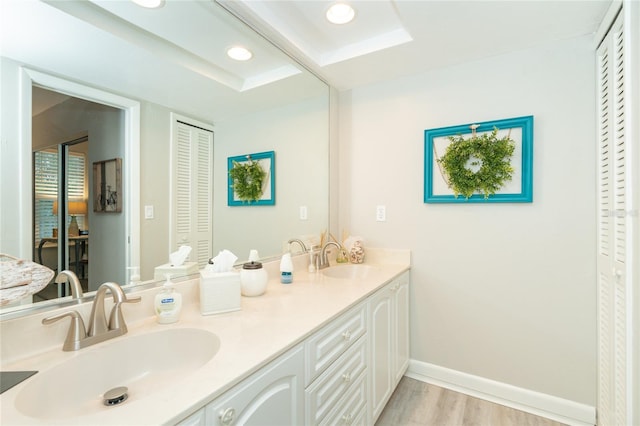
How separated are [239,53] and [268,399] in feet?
5.23

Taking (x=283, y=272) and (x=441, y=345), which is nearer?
(x=283, y=272)

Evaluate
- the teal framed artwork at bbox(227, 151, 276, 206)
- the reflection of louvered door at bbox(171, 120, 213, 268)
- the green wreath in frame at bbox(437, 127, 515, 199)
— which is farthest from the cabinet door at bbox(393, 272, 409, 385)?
the reflection of louvered door at bbox(171, 120, 213, 268)

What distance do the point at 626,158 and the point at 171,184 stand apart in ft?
6.09

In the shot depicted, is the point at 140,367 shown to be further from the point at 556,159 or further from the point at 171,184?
the point at 556,159

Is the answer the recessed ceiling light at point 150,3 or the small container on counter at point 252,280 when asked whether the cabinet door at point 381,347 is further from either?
the recessed ceiling light at point 150,3

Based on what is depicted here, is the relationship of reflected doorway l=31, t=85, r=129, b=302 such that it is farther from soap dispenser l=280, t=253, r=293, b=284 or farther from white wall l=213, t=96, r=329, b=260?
soap dispenser l=280, t=253, r=293, b=284

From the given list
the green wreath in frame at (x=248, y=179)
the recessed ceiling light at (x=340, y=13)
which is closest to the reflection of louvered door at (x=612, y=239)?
the recessed ceiling light at (x=340, y=13)

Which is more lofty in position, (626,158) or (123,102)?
(123,102)

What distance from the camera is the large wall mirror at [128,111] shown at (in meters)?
0.86

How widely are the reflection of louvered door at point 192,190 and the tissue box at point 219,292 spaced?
206mm

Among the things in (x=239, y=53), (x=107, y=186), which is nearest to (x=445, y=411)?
(x=107, y=186)

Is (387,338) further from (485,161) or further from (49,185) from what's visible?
(49,185)

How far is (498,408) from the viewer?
179cm

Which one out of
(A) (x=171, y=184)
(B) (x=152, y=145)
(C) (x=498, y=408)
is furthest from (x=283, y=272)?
(C) (x=498, y=408)
